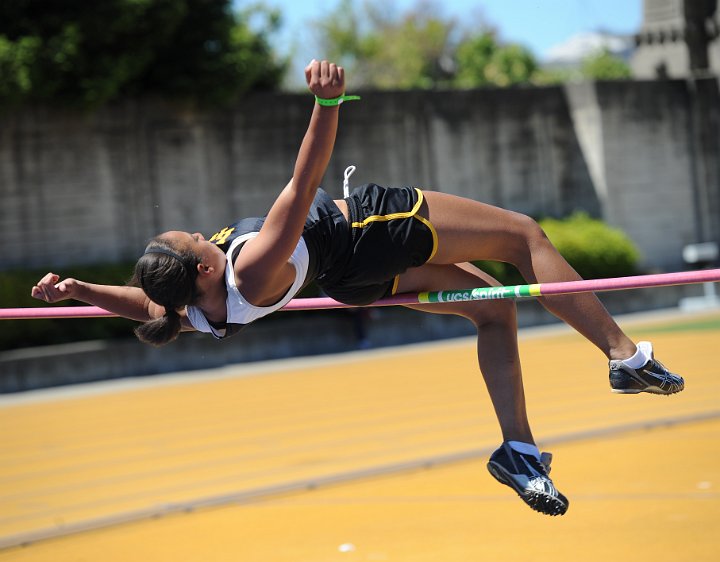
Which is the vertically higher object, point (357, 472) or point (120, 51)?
point (120, 51)

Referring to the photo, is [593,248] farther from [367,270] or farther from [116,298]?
[367,270]

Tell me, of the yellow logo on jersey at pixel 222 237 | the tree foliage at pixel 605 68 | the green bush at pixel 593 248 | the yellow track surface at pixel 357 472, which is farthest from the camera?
the tree foliage at pixel 605 68

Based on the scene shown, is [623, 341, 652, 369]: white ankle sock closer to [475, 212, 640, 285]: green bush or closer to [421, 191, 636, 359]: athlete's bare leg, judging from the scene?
[421, 191, 636, 359]: athlete's bare leg

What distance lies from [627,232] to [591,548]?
14717 mm

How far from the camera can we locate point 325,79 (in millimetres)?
3195

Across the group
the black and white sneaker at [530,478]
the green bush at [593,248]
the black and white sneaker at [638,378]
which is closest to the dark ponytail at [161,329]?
the black and white sneaker at [530,478]

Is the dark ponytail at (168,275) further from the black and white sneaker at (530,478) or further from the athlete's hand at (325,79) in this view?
the black and white sneaker at (530,478)

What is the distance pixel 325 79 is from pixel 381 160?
13650 mm

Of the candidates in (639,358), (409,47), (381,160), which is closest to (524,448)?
(639,358)

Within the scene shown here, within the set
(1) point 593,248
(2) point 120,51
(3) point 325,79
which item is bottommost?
(1) point 593,248

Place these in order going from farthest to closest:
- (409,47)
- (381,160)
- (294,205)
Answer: (409,47) → (381,160) → (294,205)

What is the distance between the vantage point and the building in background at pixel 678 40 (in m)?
20.5

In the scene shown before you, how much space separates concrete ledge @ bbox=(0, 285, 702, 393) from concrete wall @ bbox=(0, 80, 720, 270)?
5.99 feet

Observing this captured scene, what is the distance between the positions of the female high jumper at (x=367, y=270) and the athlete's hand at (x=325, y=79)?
0.70 ft
